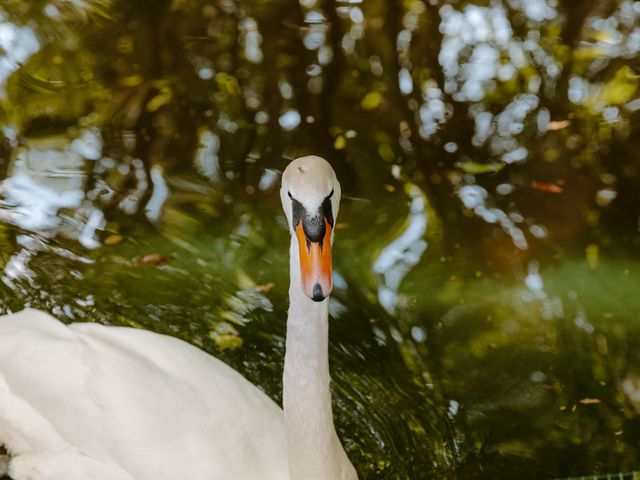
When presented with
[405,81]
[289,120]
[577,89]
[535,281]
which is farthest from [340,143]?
[577,89]

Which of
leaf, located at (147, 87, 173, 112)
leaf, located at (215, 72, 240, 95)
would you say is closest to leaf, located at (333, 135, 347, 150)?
leaf, located at (215, 72, 240, 95)

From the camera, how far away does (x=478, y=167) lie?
5.16m

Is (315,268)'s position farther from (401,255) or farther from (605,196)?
(605,196)

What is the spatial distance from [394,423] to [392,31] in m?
3.10

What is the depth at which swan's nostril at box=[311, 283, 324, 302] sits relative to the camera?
2.52 metres

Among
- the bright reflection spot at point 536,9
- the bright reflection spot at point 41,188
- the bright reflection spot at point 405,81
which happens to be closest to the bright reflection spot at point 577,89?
the bright reflection spot at point 536,9

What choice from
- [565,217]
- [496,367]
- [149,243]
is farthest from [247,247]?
[565,217]

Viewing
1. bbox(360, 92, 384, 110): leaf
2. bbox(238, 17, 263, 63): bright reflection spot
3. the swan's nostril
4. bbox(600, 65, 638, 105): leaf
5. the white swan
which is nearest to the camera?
the swan's nostril

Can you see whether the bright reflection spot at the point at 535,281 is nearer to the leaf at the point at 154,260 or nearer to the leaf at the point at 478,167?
the leaf at the point at 478,167

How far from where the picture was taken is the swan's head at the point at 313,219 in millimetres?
2549

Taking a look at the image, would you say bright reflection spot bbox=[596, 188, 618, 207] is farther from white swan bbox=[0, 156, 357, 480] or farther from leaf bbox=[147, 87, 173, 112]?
white swan bbox=[0, 156, 357, 480]

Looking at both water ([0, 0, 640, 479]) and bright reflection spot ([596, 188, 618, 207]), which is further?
bright reflection spot ([596, 188, 618, 207])

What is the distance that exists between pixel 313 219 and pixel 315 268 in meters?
0.13

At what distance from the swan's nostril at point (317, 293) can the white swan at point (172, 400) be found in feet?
0.11
